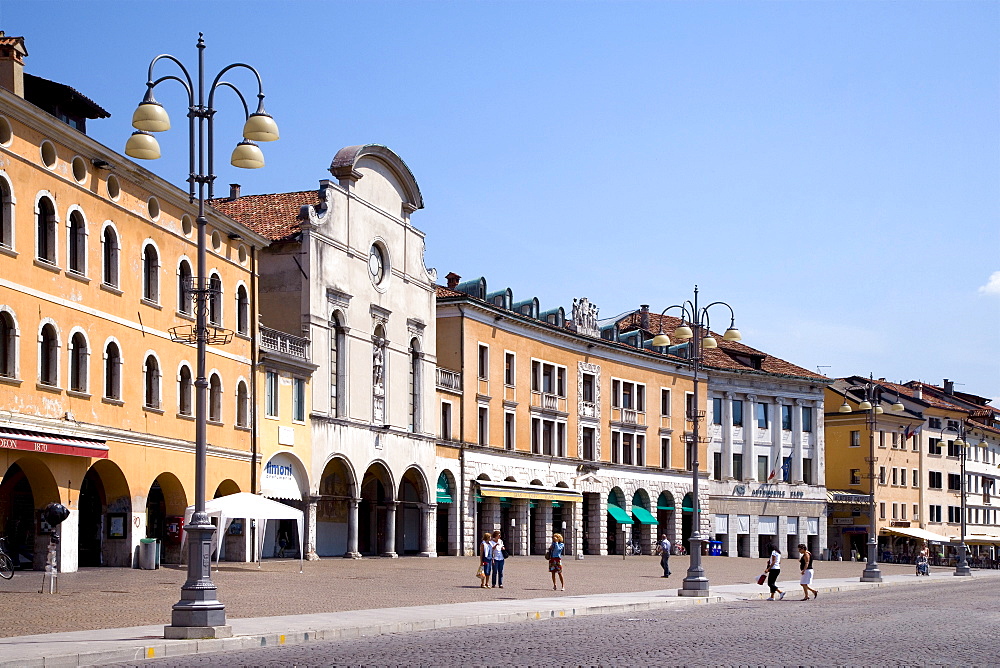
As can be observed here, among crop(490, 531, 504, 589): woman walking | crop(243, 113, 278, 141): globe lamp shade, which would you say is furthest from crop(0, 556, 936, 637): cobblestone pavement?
crop(243, 113, 278, 141): globe lamp shade

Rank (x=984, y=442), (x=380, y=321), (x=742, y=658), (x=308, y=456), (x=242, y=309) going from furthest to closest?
1. (x=984, y=442)
2. (x=380, y=321)
3. (x=308, y=456)
4. (x=242, y=309)
5. (x=742, y=658)

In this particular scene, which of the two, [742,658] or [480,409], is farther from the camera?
[480,409]

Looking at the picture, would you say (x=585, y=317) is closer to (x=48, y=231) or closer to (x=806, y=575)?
(x=806, y=575)

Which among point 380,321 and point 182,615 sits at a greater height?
point 380,321

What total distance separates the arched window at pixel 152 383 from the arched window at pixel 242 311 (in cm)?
583

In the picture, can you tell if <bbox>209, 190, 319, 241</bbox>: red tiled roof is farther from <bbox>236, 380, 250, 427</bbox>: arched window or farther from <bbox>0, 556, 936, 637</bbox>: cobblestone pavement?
<bbox>0, 556, 936, 637</bbox>: cobblestone pavement

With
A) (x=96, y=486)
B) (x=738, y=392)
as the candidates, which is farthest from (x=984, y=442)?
(x=96, y=486)

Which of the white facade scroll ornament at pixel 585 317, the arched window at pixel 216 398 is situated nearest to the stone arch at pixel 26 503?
the arched window at pixel 216 398

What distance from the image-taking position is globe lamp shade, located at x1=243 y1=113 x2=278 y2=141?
2000 cm

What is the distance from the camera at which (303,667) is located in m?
16.0

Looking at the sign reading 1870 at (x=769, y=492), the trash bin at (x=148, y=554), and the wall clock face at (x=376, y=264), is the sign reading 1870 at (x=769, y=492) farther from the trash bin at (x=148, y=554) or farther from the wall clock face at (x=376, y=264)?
the trash bin at (x=148, y=554)

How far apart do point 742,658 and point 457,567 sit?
106 ft

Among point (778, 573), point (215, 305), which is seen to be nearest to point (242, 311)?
point (215, 305)

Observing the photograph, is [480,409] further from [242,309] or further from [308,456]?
[242,309]
